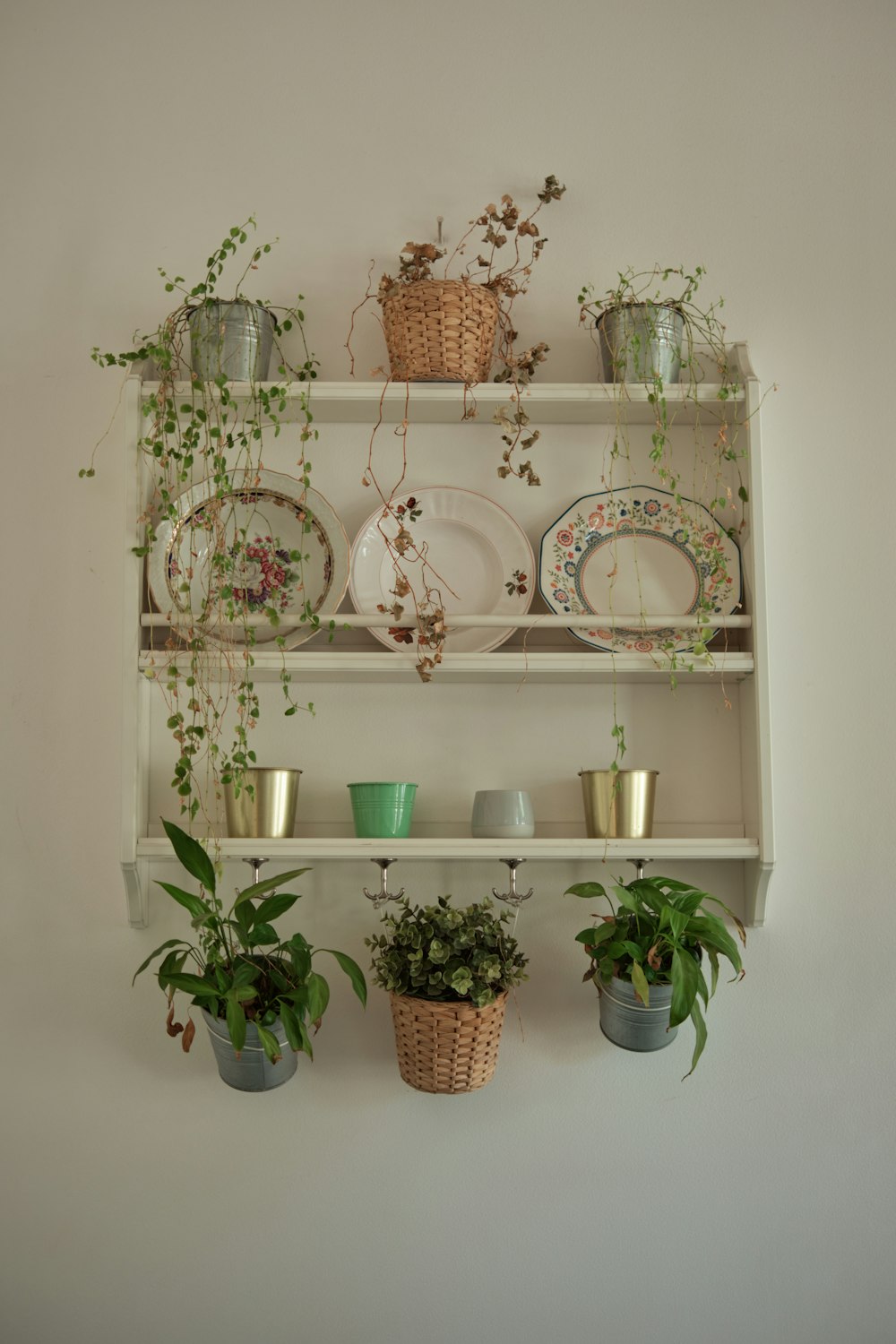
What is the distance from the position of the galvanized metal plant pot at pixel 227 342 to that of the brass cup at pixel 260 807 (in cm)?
63

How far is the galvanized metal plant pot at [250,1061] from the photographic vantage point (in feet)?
5.25

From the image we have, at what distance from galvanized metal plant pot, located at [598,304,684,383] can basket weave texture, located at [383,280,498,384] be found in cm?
21

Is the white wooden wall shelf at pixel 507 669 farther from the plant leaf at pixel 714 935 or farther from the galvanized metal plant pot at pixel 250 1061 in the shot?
the galvanized metal plant pot at pixel 250 1061

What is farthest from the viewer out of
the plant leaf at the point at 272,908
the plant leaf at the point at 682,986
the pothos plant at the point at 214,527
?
the pothos plant at the point at 214,527

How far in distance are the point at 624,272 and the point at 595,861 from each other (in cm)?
102

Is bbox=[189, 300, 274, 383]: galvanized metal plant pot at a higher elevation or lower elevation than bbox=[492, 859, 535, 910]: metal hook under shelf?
higher

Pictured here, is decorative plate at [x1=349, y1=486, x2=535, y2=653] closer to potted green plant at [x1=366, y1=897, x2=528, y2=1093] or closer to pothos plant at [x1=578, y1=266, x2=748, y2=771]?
pothos plant at [x1=578, y1=266, x2=748, y2=771]

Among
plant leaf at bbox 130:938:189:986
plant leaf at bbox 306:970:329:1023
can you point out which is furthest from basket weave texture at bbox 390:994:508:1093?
plant leaf at bbox 130:938:189:986

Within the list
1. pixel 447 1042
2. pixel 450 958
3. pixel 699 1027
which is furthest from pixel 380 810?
pixel 699 1027

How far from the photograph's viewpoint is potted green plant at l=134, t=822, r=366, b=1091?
1.56 metres

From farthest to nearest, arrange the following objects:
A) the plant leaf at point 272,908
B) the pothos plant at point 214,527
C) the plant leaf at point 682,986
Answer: the pothos plant at point 214,527, the plant leaf at point 272,908, the plant leaf at point 682,986

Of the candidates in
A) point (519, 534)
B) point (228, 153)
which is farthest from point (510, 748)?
point (228, 153)

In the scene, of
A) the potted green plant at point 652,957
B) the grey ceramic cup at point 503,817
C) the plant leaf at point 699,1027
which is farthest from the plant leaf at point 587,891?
the plant leaf at point 699,1027

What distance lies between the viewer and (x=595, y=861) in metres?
1.81
